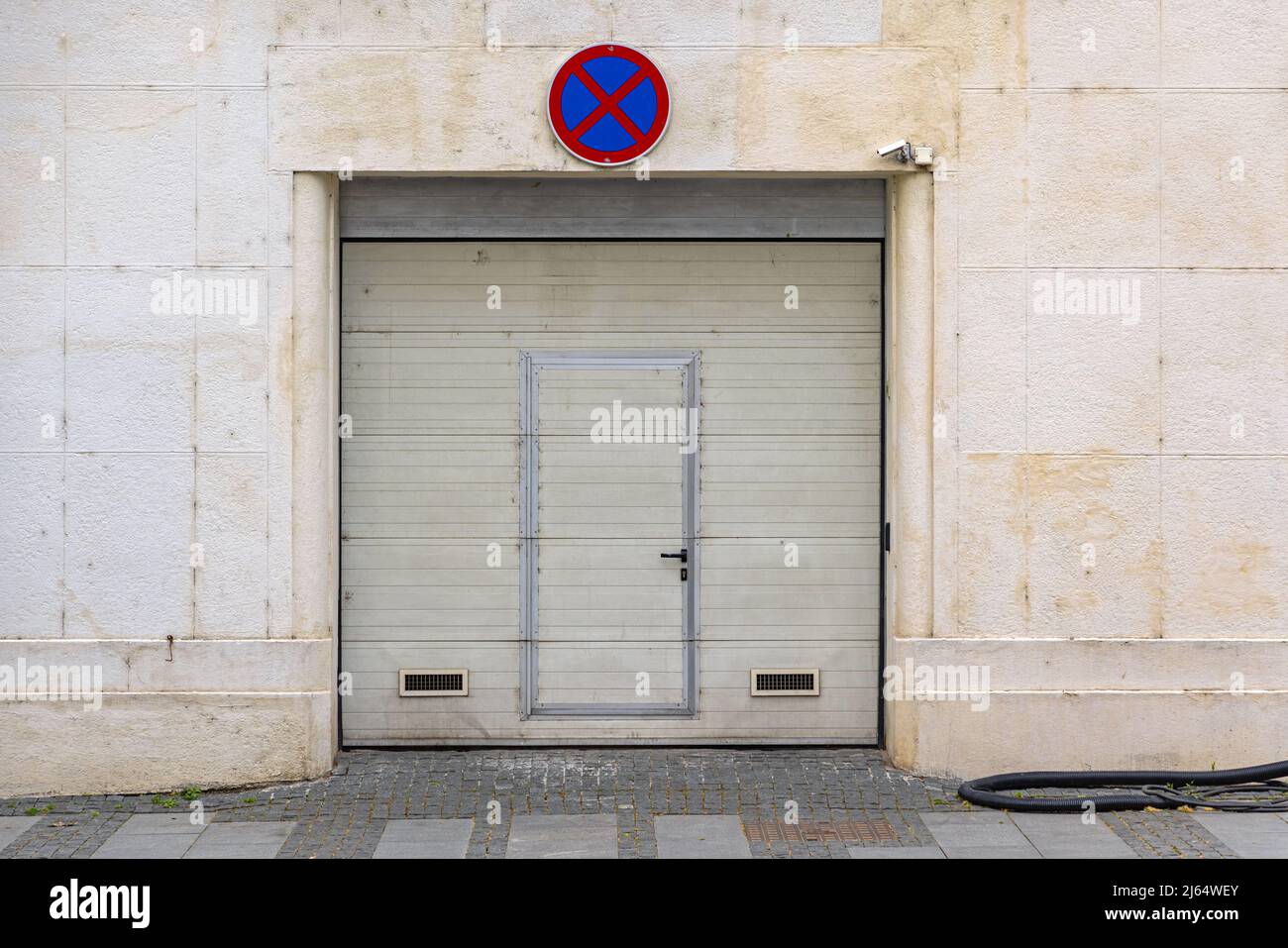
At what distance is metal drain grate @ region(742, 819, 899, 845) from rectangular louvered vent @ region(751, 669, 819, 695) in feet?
4.87

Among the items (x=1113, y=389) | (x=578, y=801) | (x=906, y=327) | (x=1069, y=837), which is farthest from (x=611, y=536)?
(x=1069, y=837)

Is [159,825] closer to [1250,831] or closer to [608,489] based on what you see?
[608,489]

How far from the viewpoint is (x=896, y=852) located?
839 cm

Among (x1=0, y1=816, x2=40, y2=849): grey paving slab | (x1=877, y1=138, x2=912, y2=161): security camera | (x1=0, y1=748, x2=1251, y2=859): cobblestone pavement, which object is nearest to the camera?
(x1=0, y1=748, x2=1251, y2=859): cobblestone pavement

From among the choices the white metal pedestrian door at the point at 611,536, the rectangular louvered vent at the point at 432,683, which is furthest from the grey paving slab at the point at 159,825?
the white metal pedestrian door at the point at 611,536

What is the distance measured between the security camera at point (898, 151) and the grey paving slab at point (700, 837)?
4012mm

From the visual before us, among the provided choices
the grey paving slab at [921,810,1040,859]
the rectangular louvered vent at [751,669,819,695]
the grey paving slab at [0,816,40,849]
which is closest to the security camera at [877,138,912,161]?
the rectangular louvered vent at [751,669,819,695]

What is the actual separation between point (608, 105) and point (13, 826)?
5.39 meters

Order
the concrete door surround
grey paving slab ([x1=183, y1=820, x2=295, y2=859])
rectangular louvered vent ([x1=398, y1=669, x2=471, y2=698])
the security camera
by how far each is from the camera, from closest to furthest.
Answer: grey paving slab ([x1=183, y1=820, x2=295, y2=859]) < the security camera < the concrete door surround < rectangular louvered vent ([x1=398, y1=669, x2=471, y2=698])

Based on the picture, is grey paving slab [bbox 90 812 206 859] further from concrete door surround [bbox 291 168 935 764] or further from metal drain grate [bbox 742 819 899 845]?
metal drain grate [bbox 742 819 899 845]

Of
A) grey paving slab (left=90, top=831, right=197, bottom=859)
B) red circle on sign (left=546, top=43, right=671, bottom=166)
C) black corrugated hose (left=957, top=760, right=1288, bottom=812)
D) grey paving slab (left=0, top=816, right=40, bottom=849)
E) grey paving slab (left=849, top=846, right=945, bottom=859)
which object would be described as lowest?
grey paving slab (left=90, top=831, right=197, bottom=859)

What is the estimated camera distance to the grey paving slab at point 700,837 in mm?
8352

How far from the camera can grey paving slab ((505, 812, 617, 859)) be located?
27.5 ft

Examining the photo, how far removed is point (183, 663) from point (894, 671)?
4338 mm
